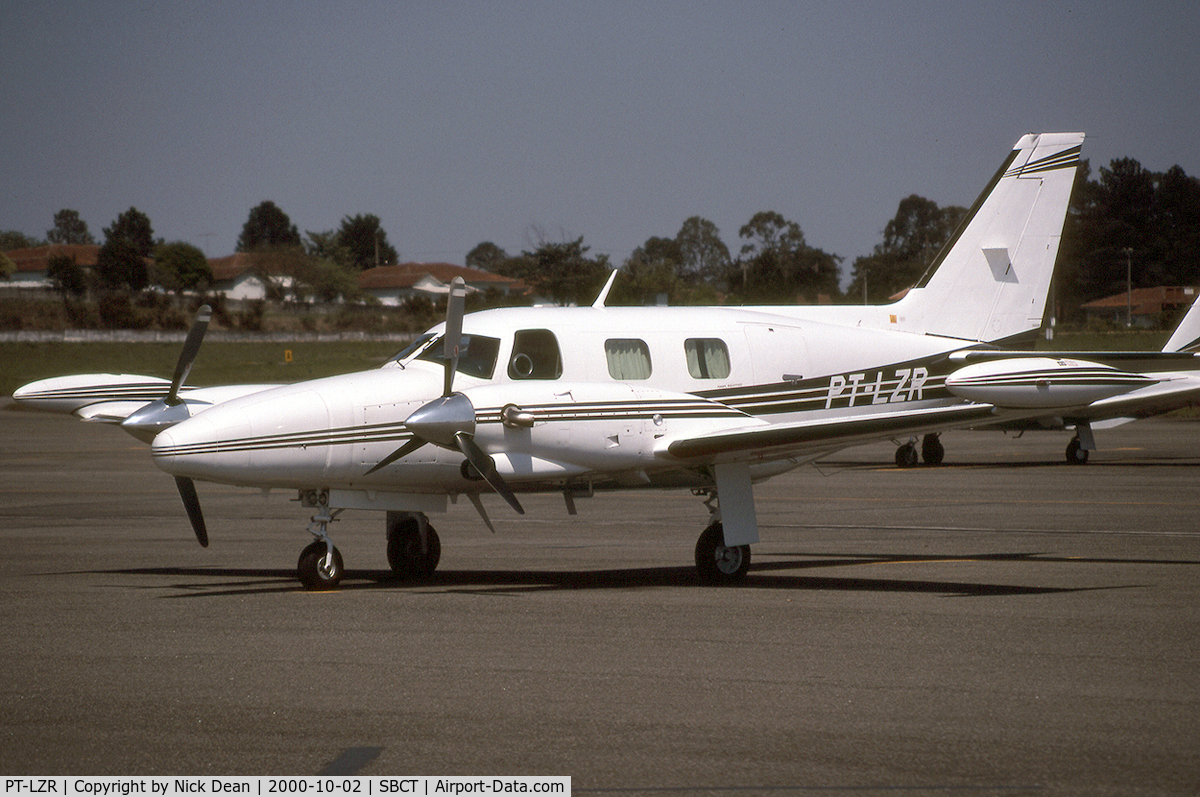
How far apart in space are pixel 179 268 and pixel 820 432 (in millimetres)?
111026

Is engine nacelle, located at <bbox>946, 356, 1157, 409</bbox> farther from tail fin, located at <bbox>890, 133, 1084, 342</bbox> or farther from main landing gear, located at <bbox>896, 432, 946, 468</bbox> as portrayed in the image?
main landing gear, located at <bbox>896, 432, 946, 468</bbox>

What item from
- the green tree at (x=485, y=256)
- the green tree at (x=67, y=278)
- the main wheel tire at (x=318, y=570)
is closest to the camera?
the main wheel tire at (x=318, y=570)

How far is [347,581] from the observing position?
1307cm

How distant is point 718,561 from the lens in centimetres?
1262

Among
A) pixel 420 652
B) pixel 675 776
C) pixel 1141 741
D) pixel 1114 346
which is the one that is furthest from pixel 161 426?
pixel 1114 346

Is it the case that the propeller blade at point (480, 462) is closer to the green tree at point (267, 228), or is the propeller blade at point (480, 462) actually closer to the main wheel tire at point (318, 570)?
the main wheel tire at point (318, 570)

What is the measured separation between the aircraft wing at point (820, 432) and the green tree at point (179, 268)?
354 feet

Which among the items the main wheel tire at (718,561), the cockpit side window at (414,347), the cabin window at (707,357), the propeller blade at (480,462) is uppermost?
the cockpit side window at (414,347)

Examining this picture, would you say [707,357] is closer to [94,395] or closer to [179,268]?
[94,395]

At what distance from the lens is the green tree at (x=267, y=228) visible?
184m

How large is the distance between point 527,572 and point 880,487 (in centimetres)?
1203

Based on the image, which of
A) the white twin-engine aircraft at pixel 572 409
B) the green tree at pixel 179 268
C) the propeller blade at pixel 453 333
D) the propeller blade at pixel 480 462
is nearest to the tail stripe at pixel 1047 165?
the white twin-engine aircraft at pixel 572 409

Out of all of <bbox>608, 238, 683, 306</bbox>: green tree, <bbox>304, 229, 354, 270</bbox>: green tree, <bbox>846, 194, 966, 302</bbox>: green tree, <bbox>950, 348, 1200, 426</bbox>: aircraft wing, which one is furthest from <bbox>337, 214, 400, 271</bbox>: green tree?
<bbox>950, 348, 1200, 426</bbox>: aircraft wing

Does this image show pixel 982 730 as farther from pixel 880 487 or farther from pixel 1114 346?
pixel 1114 346
